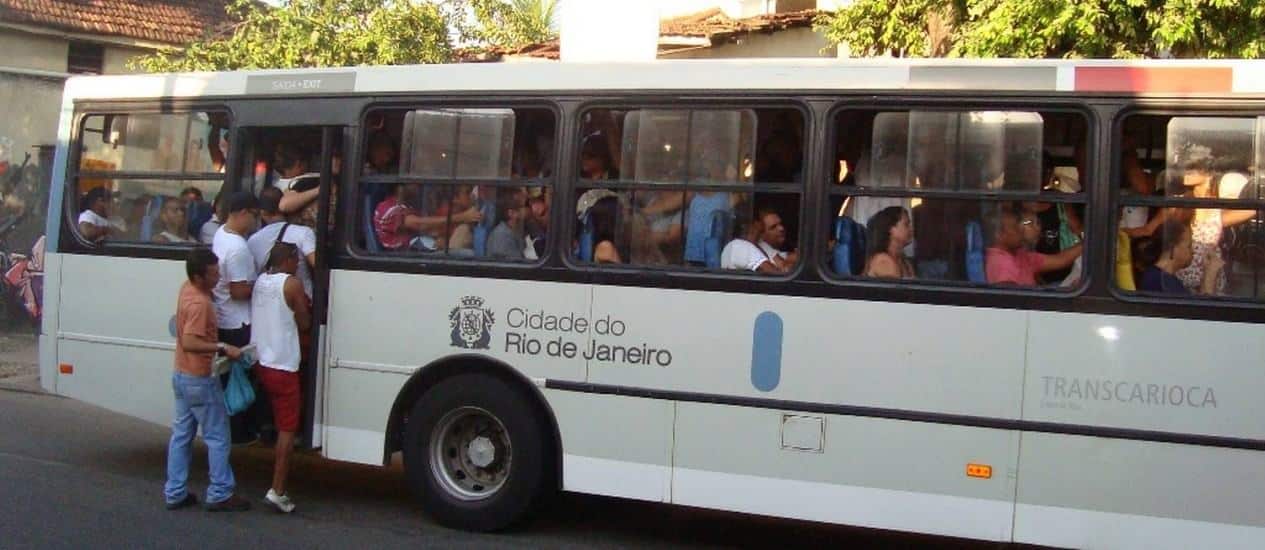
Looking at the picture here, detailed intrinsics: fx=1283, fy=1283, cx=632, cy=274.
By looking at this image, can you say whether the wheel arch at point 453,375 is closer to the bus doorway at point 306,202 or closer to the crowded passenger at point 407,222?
the bus doorway at point 306,202

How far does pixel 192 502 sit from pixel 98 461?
184 cm

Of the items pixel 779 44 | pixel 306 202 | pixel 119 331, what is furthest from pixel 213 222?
pixel 779 44

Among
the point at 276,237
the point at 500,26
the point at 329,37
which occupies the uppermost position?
the point at 500,26

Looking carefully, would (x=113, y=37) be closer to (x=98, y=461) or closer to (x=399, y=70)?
(x=98, y=461)

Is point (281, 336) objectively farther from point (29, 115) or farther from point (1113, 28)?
point (29, 115)

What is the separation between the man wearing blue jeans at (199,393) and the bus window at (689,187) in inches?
85.3

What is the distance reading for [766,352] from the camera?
6.61 meters

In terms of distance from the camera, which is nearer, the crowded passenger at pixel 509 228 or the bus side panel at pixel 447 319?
the bus side panel at pixel 447 319

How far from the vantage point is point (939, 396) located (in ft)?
20.9

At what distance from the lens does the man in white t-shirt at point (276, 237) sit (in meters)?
7.81

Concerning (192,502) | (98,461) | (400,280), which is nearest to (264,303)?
(400,280)

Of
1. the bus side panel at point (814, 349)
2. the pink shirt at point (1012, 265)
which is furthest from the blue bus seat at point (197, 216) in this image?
the pink shirt at point (1012, 265)

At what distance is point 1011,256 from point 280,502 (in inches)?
175

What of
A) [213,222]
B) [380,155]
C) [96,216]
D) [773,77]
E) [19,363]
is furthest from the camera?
[19,363]
